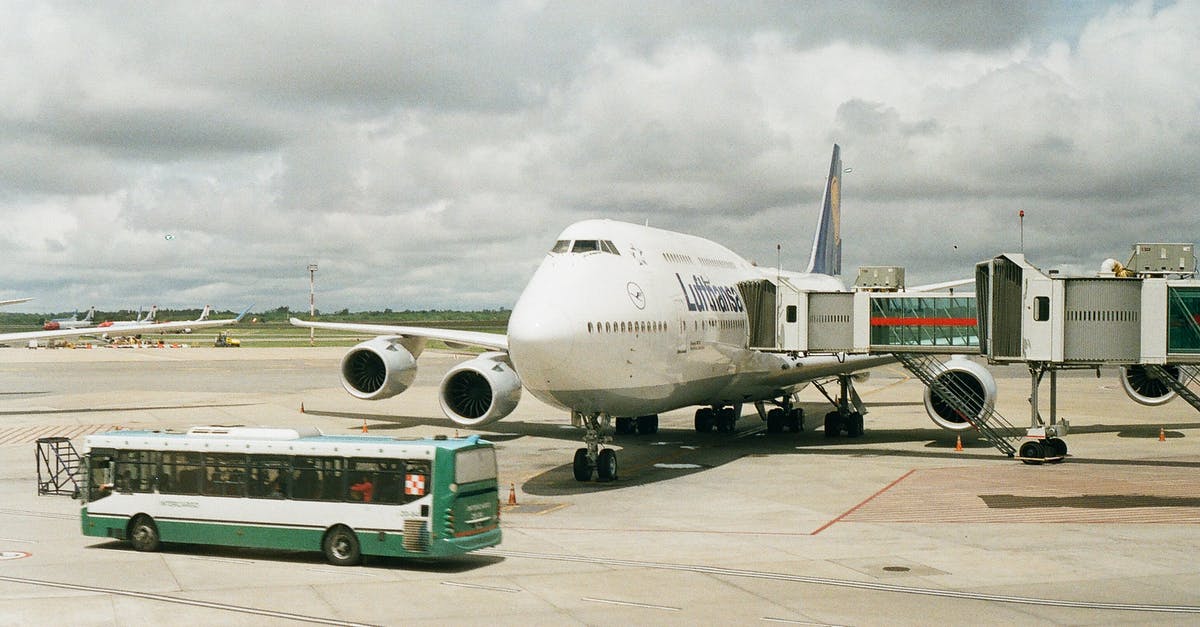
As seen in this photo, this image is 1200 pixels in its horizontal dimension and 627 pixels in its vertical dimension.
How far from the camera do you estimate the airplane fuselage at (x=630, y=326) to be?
2764cm

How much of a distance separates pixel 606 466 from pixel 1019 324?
13.8 m

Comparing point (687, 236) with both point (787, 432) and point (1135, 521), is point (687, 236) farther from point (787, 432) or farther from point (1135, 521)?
point (1135, 521)

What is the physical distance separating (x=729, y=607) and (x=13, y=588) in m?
11.4

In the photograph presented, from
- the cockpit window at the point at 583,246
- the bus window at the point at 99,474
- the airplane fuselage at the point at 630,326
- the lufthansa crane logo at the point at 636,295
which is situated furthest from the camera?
the cockpit window at the point at 583,246

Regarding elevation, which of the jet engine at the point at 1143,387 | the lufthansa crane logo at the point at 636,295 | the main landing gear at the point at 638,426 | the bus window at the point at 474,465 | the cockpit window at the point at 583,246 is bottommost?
the main landing gear at the point at 638,426

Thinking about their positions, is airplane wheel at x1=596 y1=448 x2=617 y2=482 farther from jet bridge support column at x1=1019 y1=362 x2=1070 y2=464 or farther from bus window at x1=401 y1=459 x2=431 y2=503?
jet bridge support column at x1=1019 y1=362 x2=1070 y2=464

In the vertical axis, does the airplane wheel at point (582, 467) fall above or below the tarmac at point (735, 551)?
above

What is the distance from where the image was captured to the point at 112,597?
56.4 feet

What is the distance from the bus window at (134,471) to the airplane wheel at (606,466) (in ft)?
40.1

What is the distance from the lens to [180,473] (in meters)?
21.8

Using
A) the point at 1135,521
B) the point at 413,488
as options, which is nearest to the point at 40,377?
the point at 413,488

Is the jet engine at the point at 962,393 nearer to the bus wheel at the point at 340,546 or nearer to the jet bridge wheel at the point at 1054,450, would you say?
the jet bridge wheel at the point at 1054,450

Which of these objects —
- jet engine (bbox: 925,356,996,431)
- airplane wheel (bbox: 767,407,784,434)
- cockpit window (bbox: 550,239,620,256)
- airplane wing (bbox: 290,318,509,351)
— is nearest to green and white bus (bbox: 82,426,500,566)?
cockpit window (bbox: 550,239,620,256)

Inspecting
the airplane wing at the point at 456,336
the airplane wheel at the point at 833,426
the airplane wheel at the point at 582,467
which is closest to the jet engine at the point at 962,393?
the airplane wheel at the point at 833,426
